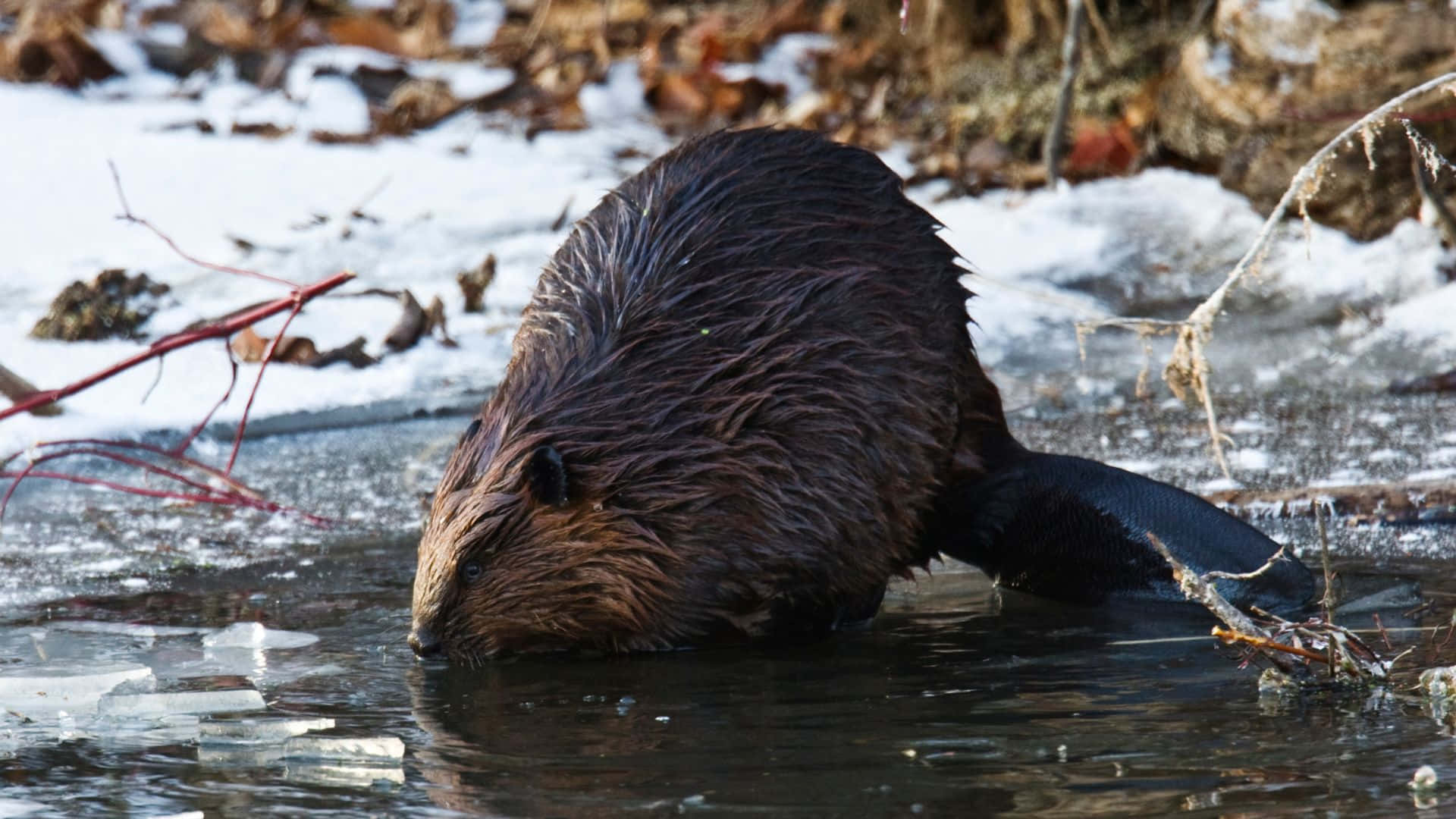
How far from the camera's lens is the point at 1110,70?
771cm

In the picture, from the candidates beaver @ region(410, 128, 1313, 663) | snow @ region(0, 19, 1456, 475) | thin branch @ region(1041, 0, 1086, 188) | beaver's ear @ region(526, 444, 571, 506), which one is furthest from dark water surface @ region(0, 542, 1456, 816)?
thin branch @ region(1041, 0, 1086, 188)

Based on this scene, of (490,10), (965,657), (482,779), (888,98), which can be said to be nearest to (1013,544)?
(965,657)

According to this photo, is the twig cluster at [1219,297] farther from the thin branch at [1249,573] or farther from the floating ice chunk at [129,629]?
the floating ice chunk at [129,629]

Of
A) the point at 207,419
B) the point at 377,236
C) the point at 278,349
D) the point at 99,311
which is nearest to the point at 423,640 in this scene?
the point at 207,419

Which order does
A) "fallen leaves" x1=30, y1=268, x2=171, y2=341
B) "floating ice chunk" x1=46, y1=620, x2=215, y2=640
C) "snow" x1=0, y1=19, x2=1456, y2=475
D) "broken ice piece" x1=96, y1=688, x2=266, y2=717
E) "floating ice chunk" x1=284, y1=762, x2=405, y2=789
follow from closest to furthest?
"floating ice chunk" x1=284, y1=762, x2=405, y2=789
"broken ice piece" x1=96, y1=688, x2=266, y2=717
"floating ice chunk" x1=46, y1=620, x2=215, y2=640
"snow" x1=0, y1=19, x2=1456, y2=475
"fallen leaves" x1=30, y1=268, x2=171, y2=341

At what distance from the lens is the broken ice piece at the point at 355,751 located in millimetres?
2588

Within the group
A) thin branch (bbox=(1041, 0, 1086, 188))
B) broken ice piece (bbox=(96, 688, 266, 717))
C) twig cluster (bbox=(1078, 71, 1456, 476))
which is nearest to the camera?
broken ice piece (bbox=(96, 688, 266, 717))

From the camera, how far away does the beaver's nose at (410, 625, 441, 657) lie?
328 centimetres

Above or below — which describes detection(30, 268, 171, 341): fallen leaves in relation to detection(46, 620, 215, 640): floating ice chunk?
above

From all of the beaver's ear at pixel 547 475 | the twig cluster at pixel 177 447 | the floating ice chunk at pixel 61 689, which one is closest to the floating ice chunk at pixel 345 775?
the floating ice chunk at pixel 61 689

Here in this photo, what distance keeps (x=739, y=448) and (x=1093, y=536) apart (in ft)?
2.65

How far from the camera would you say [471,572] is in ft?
10.9

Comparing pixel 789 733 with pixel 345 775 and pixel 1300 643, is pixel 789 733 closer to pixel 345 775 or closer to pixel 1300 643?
pixel 345 775

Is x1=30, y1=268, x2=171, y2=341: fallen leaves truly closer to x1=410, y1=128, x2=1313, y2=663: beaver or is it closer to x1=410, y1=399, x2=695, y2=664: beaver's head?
x1=410, y1=128, x2=1313, y2=663: beaver
